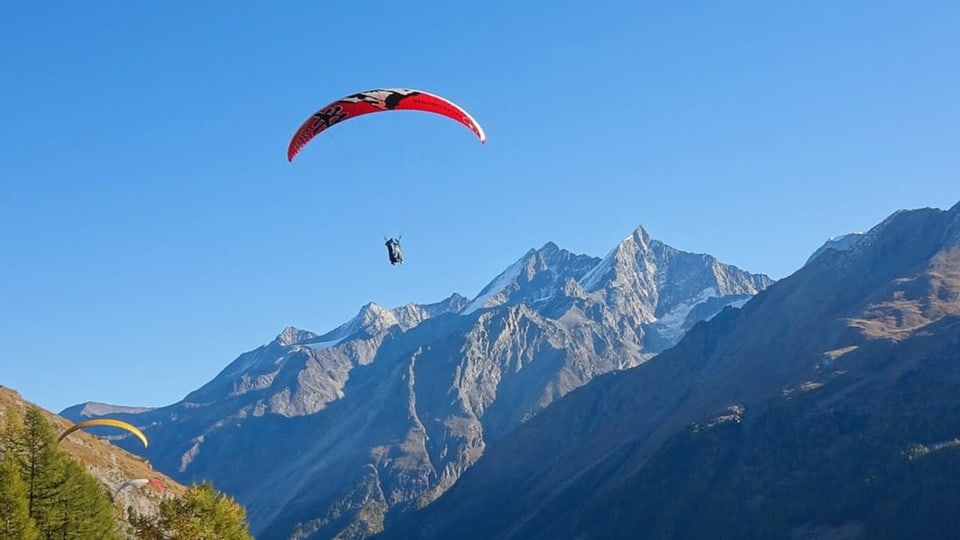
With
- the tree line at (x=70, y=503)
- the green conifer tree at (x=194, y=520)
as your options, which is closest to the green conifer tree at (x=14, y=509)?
the tree line at (x=70, y=503)

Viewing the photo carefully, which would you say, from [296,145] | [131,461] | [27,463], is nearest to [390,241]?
[296,145]

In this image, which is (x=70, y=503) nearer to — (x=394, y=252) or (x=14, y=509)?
(x=14, y=509)

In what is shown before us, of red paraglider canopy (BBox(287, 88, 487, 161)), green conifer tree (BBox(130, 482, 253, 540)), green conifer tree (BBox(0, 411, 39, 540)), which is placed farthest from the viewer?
red paraglider canopy (BBox(287, 88, 487, 161))

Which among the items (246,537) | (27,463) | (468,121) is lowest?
(246,537)

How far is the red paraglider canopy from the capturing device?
60500 mm

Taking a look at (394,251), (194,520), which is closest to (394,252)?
(394,251)

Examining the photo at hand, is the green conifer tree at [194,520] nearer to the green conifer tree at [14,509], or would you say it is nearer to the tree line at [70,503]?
the tree line at [70,503]

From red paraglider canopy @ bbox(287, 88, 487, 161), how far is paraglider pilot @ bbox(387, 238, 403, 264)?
8.69 meters

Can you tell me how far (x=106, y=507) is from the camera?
59.4m

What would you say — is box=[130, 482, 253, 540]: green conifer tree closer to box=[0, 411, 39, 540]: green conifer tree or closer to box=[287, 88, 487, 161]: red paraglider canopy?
box=[0, 411, 39, 540]: green conifer tree

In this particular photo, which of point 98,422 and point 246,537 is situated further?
point 98,422

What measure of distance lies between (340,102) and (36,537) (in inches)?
1160

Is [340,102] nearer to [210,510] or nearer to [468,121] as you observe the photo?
[468,121]

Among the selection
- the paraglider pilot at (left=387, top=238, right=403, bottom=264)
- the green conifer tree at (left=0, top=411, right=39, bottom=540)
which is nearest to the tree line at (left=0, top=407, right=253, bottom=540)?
the green conifer tree at (left=0, top=411, right=39, bottom=540)
